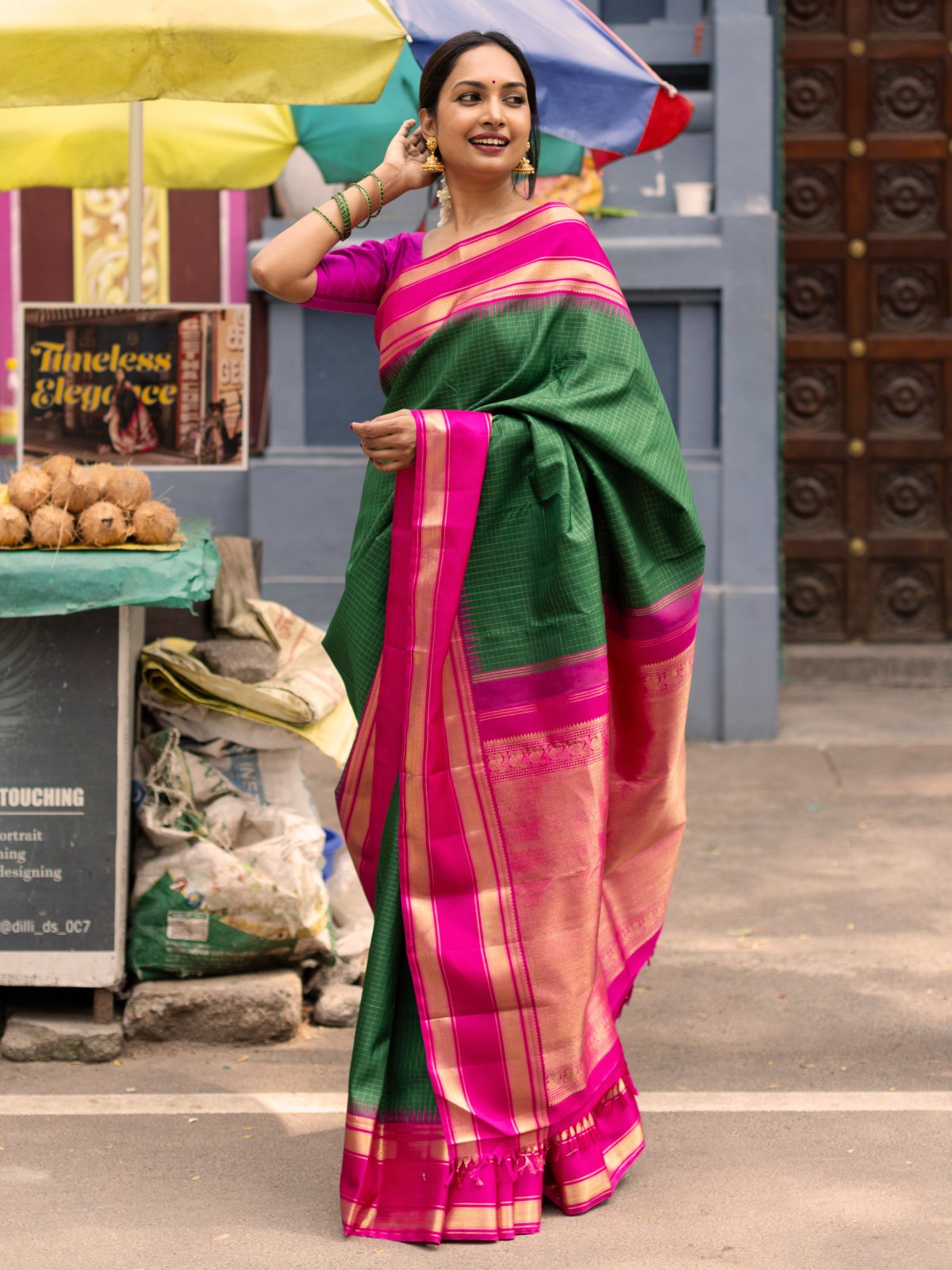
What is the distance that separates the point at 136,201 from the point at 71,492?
1.25 metres

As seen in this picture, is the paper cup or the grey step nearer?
A: the paper cup

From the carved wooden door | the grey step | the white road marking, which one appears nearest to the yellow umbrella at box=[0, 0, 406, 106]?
the white road marking

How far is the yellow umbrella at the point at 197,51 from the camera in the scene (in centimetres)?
357

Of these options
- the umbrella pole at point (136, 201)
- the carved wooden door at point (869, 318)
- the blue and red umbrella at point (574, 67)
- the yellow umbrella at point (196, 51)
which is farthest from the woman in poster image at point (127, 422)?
the carved wooden door at point (869, 318)

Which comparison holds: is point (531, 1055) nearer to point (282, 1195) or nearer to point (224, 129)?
point (282, 1195)

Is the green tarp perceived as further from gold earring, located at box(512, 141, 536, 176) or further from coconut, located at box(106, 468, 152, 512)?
gold earring, located at box(512, 141, 536, 176)

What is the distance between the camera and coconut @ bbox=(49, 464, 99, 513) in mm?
3836

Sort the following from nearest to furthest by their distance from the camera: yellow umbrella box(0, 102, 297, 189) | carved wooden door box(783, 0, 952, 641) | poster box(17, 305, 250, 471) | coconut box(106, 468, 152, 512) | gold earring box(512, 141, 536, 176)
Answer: gold earring box(512, 141, 536, 176) < coconut box(106, 468, 152, 512) < poster box(17, 305, 250, 471) < yellow umbrella box(0, 102, 297, 189) < carved wooden door box(783, 0, 952, 641)

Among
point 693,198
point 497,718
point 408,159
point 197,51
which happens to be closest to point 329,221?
point 408,159

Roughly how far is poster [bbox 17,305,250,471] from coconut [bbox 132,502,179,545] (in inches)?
24.6

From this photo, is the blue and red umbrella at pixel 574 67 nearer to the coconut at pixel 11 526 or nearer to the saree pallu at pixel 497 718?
the saree pallu at pixel 497 718

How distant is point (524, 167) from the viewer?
3.02 metres

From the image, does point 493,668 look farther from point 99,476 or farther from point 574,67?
point 574,67

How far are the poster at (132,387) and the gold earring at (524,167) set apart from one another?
1578 millimetres
